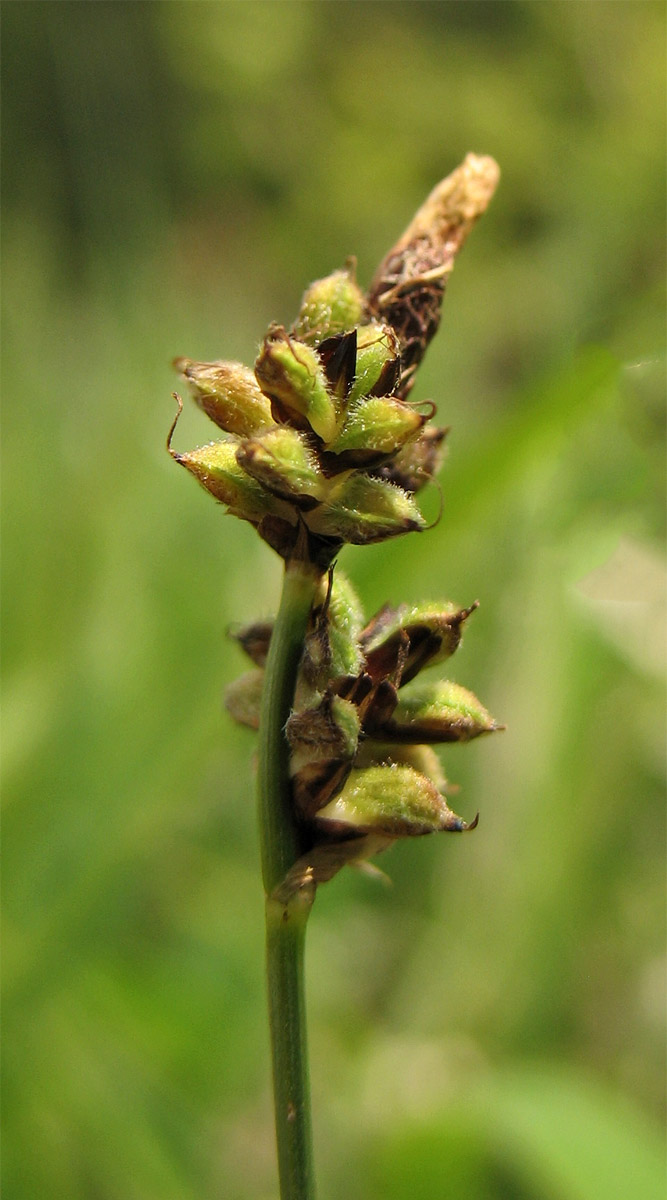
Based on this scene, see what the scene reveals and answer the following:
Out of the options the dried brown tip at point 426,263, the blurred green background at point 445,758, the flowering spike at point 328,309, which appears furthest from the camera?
the blurred green background at point 445,758

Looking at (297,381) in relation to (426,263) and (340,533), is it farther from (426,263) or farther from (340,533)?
(426,263)

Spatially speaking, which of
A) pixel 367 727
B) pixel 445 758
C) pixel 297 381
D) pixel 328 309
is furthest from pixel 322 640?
pixel 445 758

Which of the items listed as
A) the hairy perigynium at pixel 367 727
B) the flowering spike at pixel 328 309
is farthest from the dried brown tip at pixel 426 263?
the hairy perigynium at pixel 367 727

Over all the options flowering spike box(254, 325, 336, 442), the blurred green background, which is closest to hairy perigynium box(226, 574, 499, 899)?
flowering spike box(254, 325, 336, 442)

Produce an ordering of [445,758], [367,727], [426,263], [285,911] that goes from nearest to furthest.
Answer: [285,911], [367,727], [426,263], [445,758]

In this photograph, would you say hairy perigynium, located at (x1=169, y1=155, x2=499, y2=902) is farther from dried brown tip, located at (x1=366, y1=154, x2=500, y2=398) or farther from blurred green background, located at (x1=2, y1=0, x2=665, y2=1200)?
blurred green background, located at (x1=2, y1=0, x2=665, y2=1200)

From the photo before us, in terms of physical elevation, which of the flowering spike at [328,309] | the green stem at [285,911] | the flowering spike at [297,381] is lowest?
the green stem at [285,911]

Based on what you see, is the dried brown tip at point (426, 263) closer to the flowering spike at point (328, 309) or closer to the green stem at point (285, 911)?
the flowering spike at point (328, 309)
